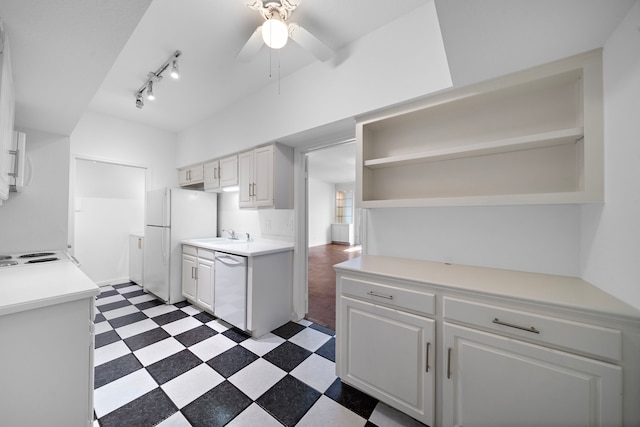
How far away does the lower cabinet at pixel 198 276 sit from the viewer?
2648 mm

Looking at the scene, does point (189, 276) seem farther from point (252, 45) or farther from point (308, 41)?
point (308, 41)

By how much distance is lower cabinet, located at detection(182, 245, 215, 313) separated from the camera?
2.65 metres

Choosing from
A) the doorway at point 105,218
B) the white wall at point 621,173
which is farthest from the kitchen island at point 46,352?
the doorway at point 105,218

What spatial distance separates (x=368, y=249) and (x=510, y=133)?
127 centimetres

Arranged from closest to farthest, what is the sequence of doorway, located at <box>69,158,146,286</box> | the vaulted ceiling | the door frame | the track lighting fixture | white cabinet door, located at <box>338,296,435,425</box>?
the vaulted ceiling, white cabinet door, located at <box>338,296,435,425</box>, the track lighting fixture, the door frame, doorway, located at <box>69,158,146,286</box>

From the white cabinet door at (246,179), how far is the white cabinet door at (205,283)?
805 mm

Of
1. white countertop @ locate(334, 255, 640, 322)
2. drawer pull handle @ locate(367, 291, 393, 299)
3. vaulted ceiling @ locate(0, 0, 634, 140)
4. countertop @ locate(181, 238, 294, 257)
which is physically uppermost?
vaulted ceiling @ locate(0, 0, 634, 140)

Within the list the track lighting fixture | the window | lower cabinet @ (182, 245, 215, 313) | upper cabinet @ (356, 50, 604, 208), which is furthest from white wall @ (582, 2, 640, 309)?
the window

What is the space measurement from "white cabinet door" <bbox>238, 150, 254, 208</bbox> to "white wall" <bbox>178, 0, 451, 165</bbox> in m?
0.15

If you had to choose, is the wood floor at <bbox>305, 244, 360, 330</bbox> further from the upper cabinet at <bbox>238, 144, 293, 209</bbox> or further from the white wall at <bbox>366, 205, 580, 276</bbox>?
the upper cabinet at <bbox>238, 144, 293, 209</bbox>

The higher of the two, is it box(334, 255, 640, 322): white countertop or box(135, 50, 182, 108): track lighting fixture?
box(135, 50, 182, 108): track lighting fixture

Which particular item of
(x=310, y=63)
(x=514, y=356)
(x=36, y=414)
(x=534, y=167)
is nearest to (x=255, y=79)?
(x=310, y=63)

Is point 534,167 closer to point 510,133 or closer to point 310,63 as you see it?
point 510,133

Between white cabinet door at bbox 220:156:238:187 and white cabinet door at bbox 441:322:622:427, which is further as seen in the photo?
white cabinet door at bbox 220:156:238:187
